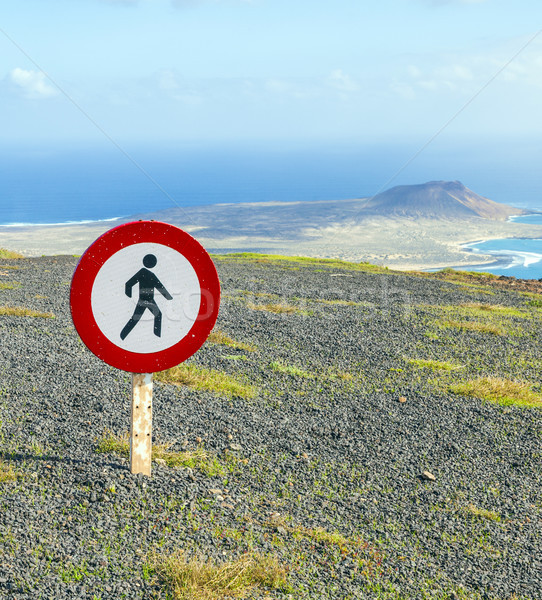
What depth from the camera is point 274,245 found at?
172 metres

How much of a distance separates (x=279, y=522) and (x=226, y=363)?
6289mm

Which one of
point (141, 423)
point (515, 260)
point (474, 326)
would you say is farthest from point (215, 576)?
point (515, 260)

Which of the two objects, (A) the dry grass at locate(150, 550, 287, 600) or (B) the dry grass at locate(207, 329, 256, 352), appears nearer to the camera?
(A) the dry grass at locate(150, 550, 287, 600)

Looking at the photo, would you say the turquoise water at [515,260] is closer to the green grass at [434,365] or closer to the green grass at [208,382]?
the green grass at [434,365]

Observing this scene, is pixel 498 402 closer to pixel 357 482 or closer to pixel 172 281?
pixel 357 482

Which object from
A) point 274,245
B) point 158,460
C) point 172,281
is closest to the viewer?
point 172,281

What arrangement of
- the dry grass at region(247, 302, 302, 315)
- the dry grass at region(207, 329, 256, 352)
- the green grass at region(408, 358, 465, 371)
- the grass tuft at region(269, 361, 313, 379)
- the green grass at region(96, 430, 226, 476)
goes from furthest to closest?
the dry grass at region(247, 302, 302, 315)
the dry grass at region(207, 329, 256, 352)
the green grass at region(408, 358, 465, 371)
the grass tuft at region(269, 361, 313, 379)
the green grass at region(96, 430, 226, 476)

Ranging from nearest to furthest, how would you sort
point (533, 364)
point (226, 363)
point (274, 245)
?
A: point (226, 363)
point (533, 364)
point (274, 245)

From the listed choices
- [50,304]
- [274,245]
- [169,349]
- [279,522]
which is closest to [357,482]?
[279,522]

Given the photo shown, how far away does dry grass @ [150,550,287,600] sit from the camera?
430cm

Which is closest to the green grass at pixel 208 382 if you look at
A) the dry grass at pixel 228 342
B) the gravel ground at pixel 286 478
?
the gravel ground at pixel 286 478

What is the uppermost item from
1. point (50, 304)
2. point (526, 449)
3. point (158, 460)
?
point (50, 304)

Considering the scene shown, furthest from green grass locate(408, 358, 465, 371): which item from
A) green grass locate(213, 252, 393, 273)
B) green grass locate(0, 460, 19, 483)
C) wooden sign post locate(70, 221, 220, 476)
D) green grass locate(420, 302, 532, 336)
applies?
green grass locate(213, 252, 393, 273)

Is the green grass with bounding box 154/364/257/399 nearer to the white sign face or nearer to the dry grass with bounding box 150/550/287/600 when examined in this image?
the white sign face
